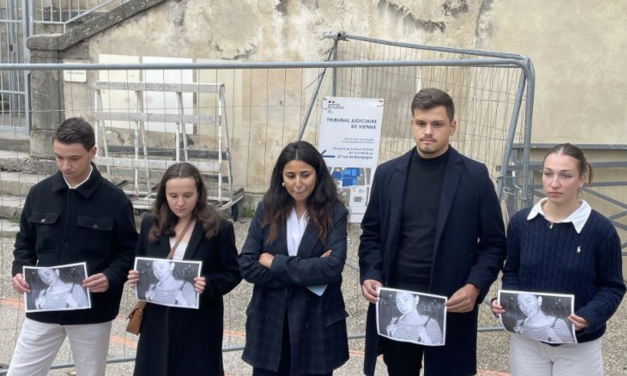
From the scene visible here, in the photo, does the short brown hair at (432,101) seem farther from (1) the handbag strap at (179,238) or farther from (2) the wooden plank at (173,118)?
(2) the wooden plank at (173,118)

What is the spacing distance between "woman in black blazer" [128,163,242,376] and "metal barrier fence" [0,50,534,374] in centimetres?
114

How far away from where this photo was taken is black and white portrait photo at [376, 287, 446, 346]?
3.57m

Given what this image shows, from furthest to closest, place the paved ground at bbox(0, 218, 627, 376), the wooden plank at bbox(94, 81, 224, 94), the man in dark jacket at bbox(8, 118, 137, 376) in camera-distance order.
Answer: the wooden plank at bbox(94, 81, 224, 94), the paved ground at bbox(0, 218, 627, 376), the man in dark jacket at bbox(8, 118, 137, 376)

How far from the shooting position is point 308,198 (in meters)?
3.88

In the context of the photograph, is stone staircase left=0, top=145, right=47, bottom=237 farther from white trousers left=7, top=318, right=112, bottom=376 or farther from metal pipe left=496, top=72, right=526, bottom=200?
metal pipe left=496, top=72, right=526, bottom=200

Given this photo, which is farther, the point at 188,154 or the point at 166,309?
the point at 188,154

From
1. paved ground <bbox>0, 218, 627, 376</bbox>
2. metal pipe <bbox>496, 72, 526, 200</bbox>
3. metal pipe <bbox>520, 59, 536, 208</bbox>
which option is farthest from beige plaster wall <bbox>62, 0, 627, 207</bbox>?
metal pipe <bbox>520, 59, 536, 208</bbox>

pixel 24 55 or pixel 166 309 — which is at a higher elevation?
pixel 24 55

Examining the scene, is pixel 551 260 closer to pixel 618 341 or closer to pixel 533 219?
pixel 533 219

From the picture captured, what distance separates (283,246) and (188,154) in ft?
10.5

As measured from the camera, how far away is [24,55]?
1069 centimetres

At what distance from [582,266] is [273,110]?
232 inches

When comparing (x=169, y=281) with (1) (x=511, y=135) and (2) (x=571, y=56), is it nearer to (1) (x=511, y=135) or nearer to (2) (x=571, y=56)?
(1) (x=511, y=135)

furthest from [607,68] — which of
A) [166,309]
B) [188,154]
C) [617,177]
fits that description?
[166,309]
